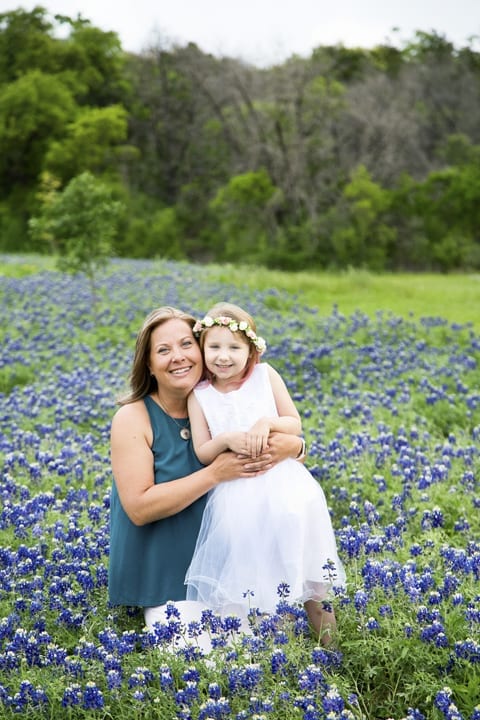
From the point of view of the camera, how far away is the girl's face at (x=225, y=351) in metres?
4.29

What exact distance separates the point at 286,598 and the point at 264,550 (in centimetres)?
24

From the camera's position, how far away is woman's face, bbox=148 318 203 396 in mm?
4312

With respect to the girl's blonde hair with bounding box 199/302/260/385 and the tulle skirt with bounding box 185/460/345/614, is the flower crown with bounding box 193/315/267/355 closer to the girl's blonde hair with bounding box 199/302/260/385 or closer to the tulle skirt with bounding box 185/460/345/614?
the girl's blonde hair with bounding box 199/302/260/385

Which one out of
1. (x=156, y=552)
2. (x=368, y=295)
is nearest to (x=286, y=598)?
(x=156, y=552)

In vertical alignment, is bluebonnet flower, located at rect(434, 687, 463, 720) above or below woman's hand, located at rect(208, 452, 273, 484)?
below

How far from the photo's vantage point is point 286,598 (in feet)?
12.4

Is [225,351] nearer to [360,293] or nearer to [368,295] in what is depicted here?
[368,295]

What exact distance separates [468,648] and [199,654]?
3.68ft

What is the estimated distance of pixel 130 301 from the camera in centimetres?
1562

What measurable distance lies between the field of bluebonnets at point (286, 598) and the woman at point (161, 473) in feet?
0.92

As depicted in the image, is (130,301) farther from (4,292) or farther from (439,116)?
(439,116)

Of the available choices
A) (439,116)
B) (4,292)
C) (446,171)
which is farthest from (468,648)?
(439,116)

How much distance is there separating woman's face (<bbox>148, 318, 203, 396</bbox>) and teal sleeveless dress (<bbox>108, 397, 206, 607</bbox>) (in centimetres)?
37

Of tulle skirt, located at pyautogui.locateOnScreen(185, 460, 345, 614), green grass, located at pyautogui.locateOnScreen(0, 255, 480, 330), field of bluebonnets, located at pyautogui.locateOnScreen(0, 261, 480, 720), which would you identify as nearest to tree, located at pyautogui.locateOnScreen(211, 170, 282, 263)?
green grass, located at pyautogui.locateOnScreen(0, 255, 480, 330)
